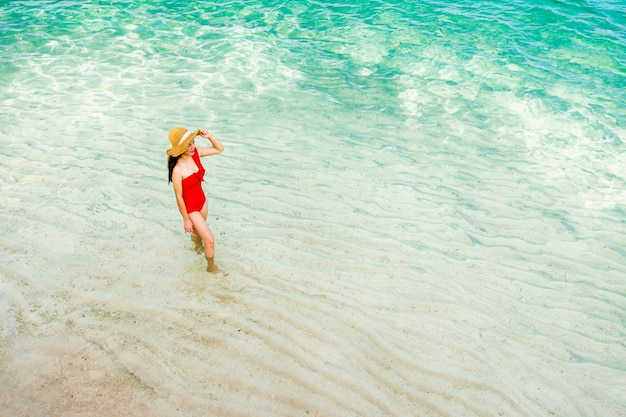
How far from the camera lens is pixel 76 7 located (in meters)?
14.8

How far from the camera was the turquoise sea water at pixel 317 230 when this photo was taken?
411 cm

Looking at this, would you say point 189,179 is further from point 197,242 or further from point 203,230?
point 197,242

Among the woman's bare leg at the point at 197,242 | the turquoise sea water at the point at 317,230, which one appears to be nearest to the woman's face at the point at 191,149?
the woman's bare leg at the point at 197,242

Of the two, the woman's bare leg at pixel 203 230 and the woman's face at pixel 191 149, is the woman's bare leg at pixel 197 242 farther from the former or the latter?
the woman's face at pixel 191 149

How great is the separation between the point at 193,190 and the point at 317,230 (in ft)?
6.51

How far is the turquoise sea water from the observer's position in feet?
13.5

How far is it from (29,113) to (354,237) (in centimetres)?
732

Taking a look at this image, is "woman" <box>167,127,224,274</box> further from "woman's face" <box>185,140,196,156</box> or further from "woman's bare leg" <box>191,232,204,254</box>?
"woman's bare leg" <box>191,232,204,254</box>

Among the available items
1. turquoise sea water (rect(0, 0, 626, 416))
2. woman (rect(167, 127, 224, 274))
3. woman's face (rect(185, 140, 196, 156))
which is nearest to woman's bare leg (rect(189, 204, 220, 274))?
woman (rect(167, 127, 224, 274))

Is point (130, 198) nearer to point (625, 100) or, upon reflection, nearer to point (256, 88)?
point (256, 88)

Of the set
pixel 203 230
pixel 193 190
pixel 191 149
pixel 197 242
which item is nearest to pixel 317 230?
pixel 197 242

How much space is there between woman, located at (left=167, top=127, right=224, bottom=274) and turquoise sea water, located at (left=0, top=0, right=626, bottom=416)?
646 millimetres

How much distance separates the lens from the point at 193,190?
477cm

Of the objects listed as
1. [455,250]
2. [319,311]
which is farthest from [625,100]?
[319,311]
